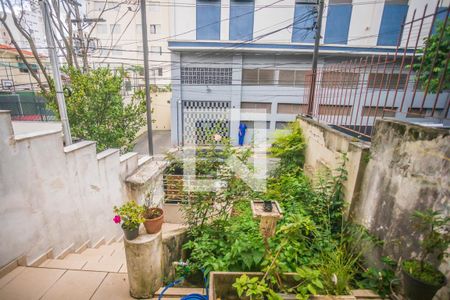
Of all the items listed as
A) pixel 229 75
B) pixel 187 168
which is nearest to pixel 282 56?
pixel 229 75

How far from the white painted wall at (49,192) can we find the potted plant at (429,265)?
171 inches

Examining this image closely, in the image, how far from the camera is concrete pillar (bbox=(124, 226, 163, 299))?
2353 millimetres

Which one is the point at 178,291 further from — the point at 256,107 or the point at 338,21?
the point at 338,21

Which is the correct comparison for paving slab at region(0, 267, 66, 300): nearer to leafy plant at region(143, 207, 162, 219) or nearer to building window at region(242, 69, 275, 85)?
leafy plant at region(143, 207, 162, 219)

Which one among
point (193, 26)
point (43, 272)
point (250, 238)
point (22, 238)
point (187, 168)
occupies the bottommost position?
point (43, 272)

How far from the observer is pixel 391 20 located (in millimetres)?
11859

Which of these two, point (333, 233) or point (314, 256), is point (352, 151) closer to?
point (333, 233)

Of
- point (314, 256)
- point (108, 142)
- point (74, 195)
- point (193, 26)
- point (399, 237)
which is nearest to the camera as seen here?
point (399, 237)

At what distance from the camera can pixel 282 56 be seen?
12.5m

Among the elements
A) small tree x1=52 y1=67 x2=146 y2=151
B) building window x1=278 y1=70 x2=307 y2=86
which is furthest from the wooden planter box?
building window x1=278 y1=70 x2=307 y2=86

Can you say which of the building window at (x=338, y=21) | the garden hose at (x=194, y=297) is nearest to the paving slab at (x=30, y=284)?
the garden hose at (x=194, y=297)

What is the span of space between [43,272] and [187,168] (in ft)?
7.60

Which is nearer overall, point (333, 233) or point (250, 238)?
point (250, 238)

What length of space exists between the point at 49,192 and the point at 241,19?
502 inches
